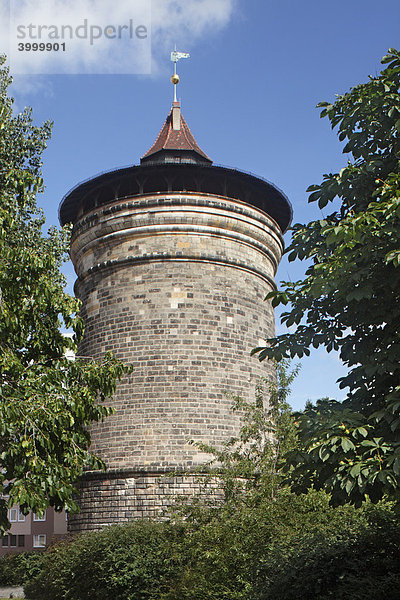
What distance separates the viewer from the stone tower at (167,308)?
1953cm

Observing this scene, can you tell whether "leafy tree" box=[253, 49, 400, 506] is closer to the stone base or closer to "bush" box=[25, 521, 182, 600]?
"bush" box=[25, 521, 182, 600]

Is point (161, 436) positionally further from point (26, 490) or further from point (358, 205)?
point (358, 205)

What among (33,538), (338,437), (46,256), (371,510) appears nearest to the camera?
(338,437)

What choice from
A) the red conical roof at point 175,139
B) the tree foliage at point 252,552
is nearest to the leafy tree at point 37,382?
the tree foliage at point 252,552

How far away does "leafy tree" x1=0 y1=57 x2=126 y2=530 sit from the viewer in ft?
30.2

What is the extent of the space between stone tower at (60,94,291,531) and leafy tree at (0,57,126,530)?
834 centimetres

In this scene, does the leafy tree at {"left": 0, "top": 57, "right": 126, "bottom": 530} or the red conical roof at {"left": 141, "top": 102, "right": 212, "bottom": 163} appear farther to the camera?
the red conical roof at {"left": 141, "top": 102, "right": 212, "bottom": 163}

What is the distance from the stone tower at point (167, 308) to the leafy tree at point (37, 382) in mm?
8343

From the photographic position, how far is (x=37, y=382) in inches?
397

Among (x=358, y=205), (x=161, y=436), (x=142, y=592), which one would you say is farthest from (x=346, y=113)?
(x=161, y=436)

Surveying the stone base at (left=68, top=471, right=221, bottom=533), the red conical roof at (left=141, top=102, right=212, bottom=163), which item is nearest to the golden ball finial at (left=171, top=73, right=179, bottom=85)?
the red conical roof at (left=141, top=102, right=212, bottom=163)

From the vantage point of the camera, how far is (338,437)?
6.36 metres

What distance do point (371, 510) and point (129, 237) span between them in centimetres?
1384

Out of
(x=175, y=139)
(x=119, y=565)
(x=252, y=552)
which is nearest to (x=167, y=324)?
(x=119, y=565)
